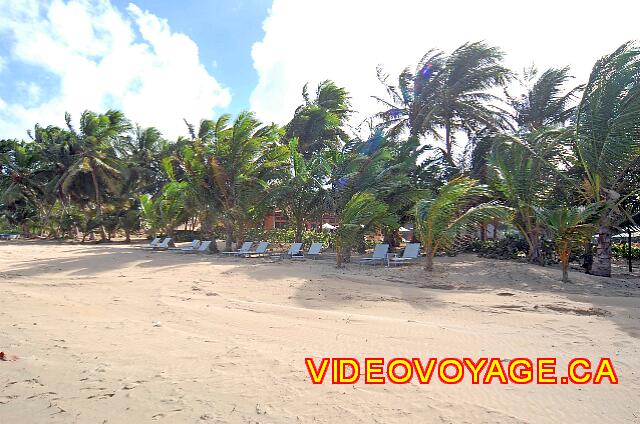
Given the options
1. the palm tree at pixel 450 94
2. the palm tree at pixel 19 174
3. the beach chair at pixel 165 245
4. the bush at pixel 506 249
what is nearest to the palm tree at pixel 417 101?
the palm tree at pixel 450 94

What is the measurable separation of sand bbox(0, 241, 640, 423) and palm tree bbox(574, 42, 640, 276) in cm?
230

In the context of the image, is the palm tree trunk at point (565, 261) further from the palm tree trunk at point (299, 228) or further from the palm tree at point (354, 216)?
the palm tree trunk at point (299, 228)

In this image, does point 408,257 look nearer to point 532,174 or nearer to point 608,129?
point 532,174

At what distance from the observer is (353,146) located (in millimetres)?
17047

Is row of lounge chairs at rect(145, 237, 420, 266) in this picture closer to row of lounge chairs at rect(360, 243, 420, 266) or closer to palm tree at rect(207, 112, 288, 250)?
row of lounge chairs at rect(360, 243, 420, 266)

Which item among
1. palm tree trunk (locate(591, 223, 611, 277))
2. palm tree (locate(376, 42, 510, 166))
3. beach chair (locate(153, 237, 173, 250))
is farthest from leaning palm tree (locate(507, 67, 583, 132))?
beach chair (locate(153, 237, 173, 250))

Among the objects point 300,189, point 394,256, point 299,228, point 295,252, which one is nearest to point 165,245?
point 299,228

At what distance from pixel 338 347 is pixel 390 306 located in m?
2.51

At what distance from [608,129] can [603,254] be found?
332 cm

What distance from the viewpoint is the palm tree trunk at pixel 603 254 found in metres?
10.4

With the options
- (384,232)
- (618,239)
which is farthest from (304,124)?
(618,239)

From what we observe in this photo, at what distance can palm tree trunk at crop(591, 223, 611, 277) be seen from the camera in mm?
10398

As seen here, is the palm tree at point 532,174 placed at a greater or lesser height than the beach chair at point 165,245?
greater

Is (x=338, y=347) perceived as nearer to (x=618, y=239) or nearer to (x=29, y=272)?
(x=29, y=272)
